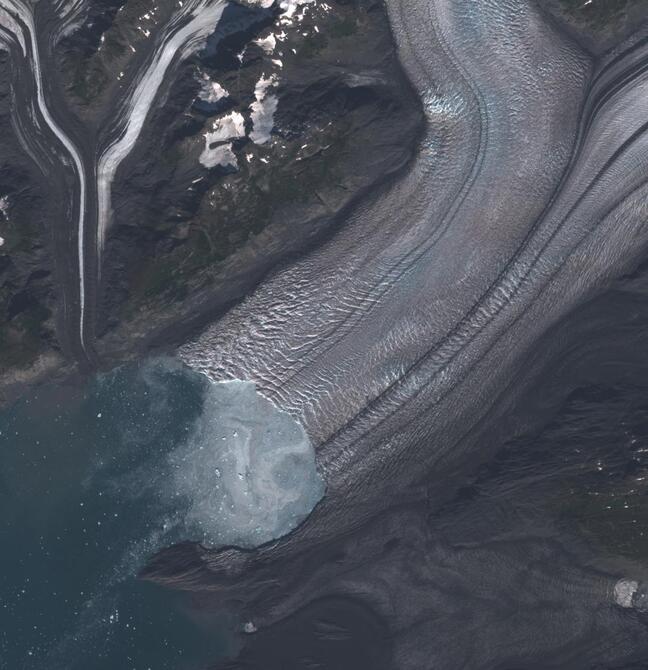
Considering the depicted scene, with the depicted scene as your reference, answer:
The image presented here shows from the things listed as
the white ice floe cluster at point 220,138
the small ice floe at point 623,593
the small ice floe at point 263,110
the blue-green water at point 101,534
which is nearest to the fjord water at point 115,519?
the blue-green water at point 101,534

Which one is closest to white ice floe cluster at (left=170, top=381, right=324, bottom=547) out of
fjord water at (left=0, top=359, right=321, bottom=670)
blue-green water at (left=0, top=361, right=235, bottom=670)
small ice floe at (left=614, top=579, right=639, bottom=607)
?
fjord water at (left=0, top=359, right=321, bottom=670)

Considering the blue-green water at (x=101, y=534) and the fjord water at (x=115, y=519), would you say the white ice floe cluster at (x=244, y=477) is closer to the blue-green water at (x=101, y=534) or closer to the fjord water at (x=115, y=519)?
the fjord water at (x=115, y=519)

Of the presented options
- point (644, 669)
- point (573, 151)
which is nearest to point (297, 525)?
point (644, 669)

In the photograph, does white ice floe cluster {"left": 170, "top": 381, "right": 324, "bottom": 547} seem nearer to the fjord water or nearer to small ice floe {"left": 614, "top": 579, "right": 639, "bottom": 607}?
the fjord water

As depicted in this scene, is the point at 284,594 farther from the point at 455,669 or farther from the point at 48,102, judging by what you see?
the point at 48,102

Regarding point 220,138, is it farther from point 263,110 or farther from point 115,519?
point 115,519
